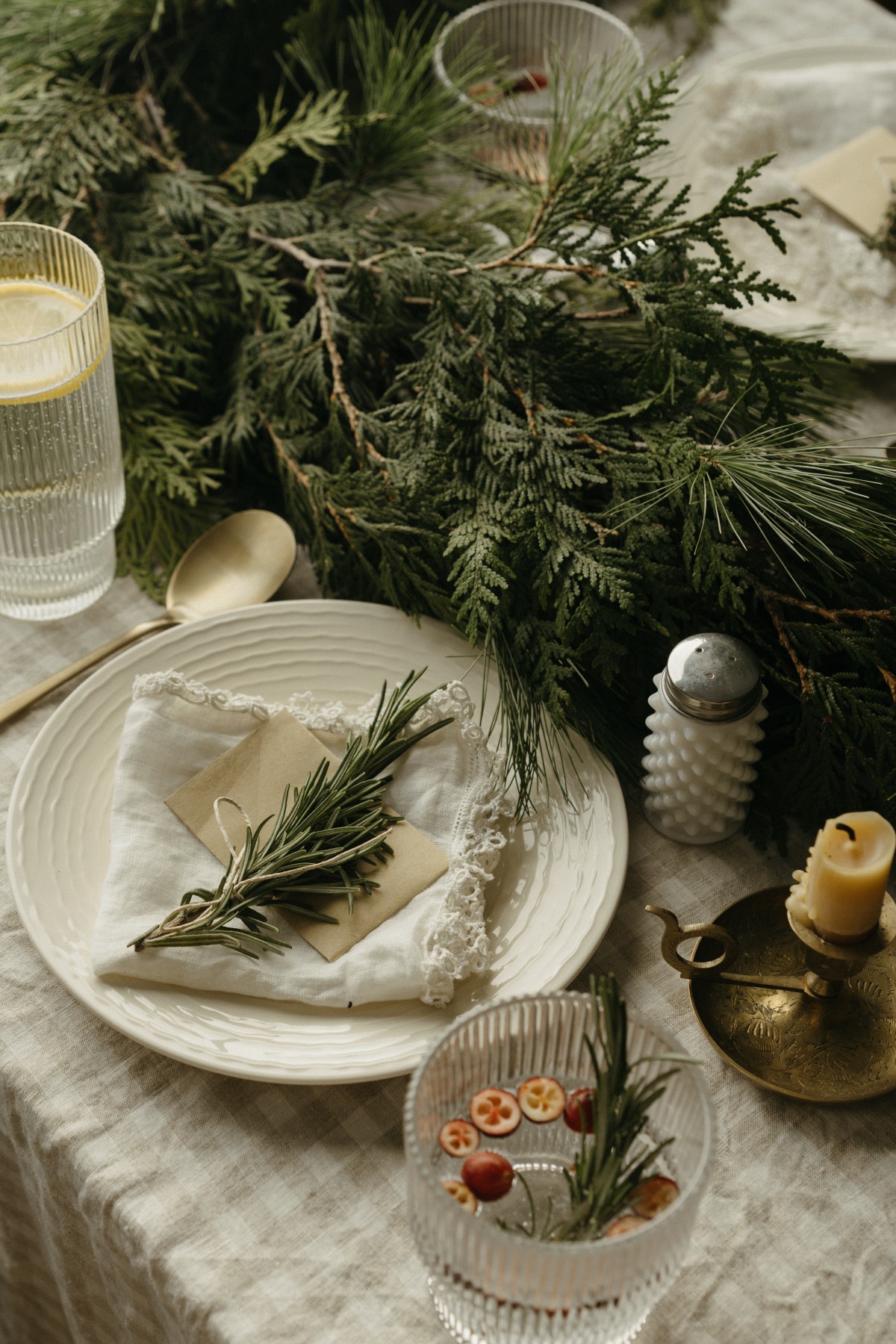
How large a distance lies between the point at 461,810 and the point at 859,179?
815mm

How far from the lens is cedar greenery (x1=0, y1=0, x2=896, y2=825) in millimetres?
791

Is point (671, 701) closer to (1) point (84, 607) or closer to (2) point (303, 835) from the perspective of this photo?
(2) point (303, 835)

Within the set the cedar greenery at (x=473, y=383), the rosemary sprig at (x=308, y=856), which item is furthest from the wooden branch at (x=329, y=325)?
the rosemary sprig at (x=308, y=856)

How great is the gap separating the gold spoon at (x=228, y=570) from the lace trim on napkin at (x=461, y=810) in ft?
0.34

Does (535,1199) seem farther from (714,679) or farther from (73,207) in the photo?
(73,207)

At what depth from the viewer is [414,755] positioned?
2.63 ft

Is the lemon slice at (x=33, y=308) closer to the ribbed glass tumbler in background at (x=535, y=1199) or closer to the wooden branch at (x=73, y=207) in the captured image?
the wooden branch at (x=73, y=207)

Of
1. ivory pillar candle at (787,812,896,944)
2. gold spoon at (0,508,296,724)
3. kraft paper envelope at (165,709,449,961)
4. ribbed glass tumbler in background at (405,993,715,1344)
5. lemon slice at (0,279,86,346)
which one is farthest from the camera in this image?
gold spoon at (0,508,296,724)

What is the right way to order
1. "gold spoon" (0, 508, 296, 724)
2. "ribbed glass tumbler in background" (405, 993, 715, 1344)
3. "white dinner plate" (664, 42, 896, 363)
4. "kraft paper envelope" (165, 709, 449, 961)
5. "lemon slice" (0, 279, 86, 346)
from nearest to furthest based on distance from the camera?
"ribbed glass tumbler in background" (405, 993, 715, 1344), "kraft paper envelope" (165, 709, 449, 961), "lemon slice" (0, 279, 86, 346), "gold spoon" (0, 508, 296, 724), "white dinner plate" (664, 42, 896, 363)

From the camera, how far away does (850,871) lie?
613mm

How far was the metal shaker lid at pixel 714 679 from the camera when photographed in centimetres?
73

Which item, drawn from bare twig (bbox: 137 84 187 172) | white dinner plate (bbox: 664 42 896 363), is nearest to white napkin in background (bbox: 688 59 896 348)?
white dinner plate (bbox: 664 42 896 363)

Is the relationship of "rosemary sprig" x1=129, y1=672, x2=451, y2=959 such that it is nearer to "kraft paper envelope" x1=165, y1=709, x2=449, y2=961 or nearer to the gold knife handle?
"kraft paper envelope" x1=165, y1=709, x2=449, y2=961

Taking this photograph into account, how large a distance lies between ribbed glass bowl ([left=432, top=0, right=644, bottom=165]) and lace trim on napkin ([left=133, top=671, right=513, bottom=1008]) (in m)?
0.65
